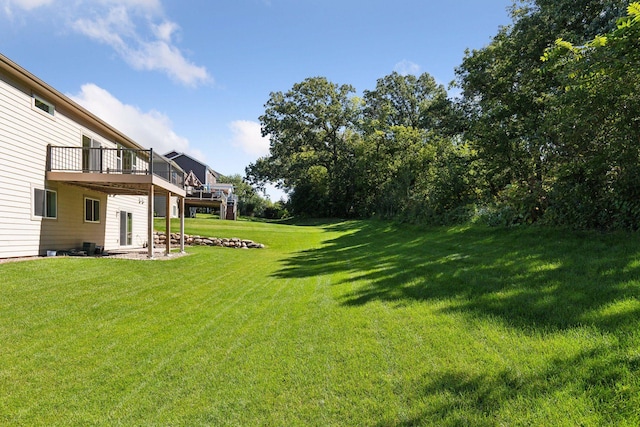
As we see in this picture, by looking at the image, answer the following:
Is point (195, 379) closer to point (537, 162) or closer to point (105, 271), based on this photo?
point (105, 271)

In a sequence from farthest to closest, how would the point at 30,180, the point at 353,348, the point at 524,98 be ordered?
the point at 524,98 → the point at 30,180 → the point at 353,348

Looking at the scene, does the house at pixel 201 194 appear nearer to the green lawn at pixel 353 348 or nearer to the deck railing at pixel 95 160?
the deck railing at pixel 95 160

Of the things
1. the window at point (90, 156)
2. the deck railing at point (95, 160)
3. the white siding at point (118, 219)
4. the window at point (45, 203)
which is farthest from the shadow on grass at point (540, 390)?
the white siding at point (118, 219)

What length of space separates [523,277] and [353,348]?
3.16m

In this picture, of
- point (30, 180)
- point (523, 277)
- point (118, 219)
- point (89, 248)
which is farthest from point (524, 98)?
point (118, 219)

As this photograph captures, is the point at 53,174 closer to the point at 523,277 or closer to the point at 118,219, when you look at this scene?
the point at 118,219

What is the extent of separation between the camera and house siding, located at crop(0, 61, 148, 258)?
31.8 feet

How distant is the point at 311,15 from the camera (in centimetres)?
1413

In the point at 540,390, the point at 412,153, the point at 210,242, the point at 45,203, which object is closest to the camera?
the point at 540,390

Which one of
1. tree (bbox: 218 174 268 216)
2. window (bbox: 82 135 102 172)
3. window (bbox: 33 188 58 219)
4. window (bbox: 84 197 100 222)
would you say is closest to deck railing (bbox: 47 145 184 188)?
window (bbox: 82 135 102 172)

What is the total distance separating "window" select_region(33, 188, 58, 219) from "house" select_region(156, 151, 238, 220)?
11.5 meters

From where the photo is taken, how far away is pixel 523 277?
548 cm

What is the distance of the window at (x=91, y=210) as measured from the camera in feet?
45.0

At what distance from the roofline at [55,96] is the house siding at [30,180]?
24 cm
